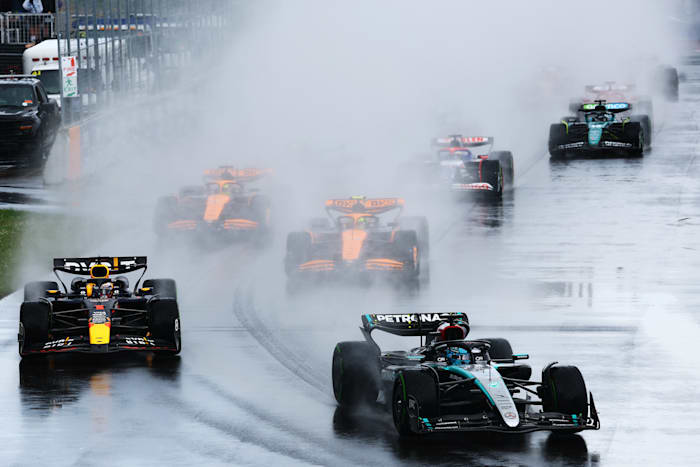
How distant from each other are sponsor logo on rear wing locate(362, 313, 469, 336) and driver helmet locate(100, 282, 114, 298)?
444 centimetres

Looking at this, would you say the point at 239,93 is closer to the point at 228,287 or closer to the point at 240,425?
the point at 228,287

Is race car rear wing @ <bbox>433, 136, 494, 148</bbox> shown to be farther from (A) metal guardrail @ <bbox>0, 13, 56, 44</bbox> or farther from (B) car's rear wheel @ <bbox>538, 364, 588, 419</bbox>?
(A) metal guardrail @ <bbox>0, 13, 56, 44</bbox>

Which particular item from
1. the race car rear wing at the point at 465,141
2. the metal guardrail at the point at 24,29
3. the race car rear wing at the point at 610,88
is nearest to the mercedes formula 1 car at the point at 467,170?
the race car rear wing at the point at 465,141

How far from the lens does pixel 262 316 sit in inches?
854

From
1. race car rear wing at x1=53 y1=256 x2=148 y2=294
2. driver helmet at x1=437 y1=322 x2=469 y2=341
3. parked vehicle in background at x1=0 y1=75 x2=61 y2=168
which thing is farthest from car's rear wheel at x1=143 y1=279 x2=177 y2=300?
parked vehicle in background at x1=0 y1=75 x2=61 y2=168

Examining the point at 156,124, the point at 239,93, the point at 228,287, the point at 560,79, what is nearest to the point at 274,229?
the point at 228,287

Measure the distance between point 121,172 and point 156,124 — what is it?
8.48 meters

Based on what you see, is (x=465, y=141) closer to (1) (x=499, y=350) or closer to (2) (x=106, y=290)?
(2) (x=106, y=290)

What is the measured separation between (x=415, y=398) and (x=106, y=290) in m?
6.69

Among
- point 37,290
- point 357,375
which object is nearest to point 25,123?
point 37,290

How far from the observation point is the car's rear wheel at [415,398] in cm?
1378

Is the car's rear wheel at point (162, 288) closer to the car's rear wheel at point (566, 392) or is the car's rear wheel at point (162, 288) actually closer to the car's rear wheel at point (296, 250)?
the car's rear wheel at point (296, 250)

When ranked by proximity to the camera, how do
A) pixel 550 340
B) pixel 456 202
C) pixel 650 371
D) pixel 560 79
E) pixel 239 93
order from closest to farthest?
pixel 650 371
pixel 550 340
pixel 456 202
pixel 239 93
pixel 560 79

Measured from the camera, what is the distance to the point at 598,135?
140 feet
